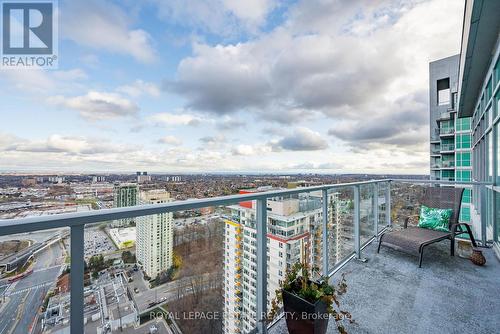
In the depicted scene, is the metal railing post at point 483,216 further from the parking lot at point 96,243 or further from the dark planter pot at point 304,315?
the parking lot at point 96,243

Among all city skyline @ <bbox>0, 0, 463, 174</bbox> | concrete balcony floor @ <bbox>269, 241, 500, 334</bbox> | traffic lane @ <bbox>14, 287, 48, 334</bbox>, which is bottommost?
concrete balcony floor @ <bbox>269, 241, 500, 334</bbox>

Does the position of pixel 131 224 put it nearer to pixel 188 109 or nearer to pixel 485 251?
pixel 485 251

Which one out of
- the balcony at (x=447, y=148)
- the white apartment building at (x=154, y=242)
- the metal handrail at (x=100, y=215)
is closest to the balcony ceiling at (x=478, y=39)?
the metal handrail at (x=100, y=215)

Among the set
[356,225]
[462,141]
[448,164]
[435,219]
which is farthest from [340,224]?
[448,164]

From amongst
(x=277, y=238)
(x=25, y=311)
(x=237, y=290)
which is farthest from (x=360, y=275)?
(x=25, y=311)

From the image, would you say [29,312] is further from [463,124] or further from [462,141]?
[463,124]

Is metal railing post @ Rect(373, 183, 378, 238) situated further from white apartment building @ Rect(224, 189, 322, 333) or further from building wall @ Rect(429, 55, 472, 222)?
building wall @ Rect(429, 55, 472, 222)

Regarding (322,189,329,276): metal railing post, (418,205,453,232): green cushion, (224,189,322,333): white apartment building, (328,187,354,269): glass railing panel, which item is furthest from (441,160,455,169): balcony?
(224,189,322,333): white apartment building
